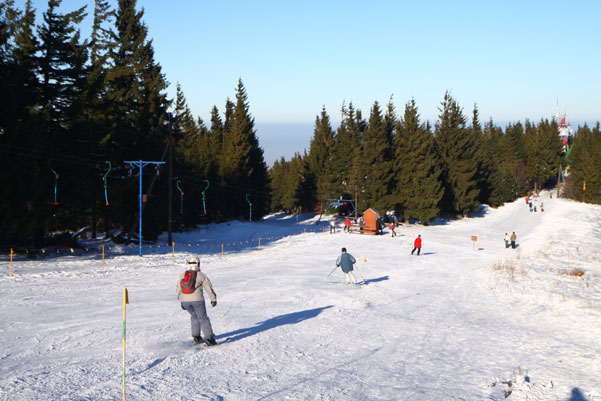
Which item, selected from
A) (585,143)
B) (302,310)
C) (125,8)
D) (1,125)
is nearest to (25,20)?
(1,125)

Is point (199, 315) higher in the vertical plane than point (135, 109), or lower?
lower

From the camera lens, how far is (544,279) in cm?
2244

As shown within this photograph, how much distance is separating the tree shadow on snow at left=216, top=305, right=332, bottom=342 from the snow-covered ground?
5cm

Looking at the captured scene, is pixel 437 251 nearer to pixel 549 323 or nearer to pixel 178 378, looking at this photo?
pixel 549 323

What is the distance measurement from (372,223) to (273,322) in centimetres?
3411

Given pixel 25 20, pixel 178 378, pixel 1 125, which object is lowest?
pixel 178 378

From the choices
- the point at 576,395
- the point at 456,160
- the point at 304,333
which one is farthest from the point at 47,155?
the point at 456,160

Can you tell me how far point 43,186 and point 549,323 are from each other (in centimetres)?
2415

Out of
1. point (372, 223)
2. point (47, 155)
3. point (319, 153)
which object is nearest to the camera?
point (47, 155)

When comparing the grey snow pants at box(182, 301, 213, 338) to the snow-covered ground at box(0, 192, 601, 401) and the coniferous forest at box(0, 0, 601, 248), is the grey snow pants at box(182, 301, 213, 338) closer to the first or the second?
the snow-covered ground at box(0, 192, 601, 401)

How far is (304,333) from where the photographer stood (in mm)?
11414

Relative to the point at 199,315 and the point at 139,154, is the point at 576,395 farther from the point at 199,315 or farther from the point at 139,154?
the point at 139,154

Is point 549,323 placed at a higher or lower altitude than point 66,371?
lower

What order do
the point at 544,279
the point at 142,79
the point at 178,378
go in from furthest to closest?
the point at 142,79, the point at 544,279, the point at 178,378
